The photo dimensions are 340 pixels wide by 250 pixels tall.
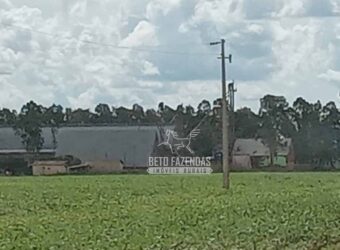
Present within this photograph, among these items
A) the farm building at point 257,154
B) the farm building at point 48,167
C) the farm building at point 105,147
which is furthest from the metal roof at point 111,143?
the farm building at point 257,154

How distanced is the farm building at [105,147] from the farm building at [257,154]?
989 centimetres

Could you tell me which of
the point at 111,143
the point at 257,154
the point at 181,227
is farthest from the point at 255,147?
the point at 181,227

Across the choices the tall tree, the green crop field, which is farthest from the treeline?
the green crop field

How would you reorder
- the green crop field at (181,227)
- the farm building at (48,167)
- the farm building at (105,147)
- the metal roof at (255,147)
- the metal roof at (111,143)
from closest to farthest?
the green crop field at (181,227) → the farm building at (48,167) → the farm building at (105,147) → the metal roof at (111,143) → the metal roof at (255,147)

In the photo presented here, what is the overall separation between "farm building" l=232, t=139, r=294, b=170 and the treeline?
82cm

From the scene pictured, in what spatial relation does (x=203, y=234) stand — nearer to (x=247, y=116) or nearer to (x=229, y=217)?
(x=229, y=217)

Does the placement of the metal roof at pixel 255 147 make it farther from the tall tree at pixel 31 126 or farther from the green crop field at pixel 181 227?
the green crop field at pixel 181 227

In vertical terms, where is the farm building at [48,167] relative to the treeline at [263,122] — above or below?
below

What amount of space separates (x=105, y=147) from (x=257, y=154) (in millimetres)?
17921

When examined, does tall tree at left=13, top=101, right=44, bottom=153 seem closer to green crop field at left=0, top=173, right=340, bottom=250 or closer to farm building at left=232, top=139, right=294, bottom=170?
farm building at left=232, top=139, right=294, bottom=170

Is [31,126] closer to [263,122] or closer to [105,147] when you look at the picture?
[105,147]

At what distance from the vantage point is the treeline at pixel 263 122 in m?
120

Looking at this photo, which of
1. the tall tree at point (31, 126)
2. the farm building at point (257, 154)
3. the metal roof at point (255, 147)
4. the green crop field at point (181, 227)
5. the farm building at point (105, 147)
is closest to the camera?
the green crop field at point (181, 227)

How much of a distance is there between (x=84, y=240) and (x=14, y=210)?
49.3 feet
